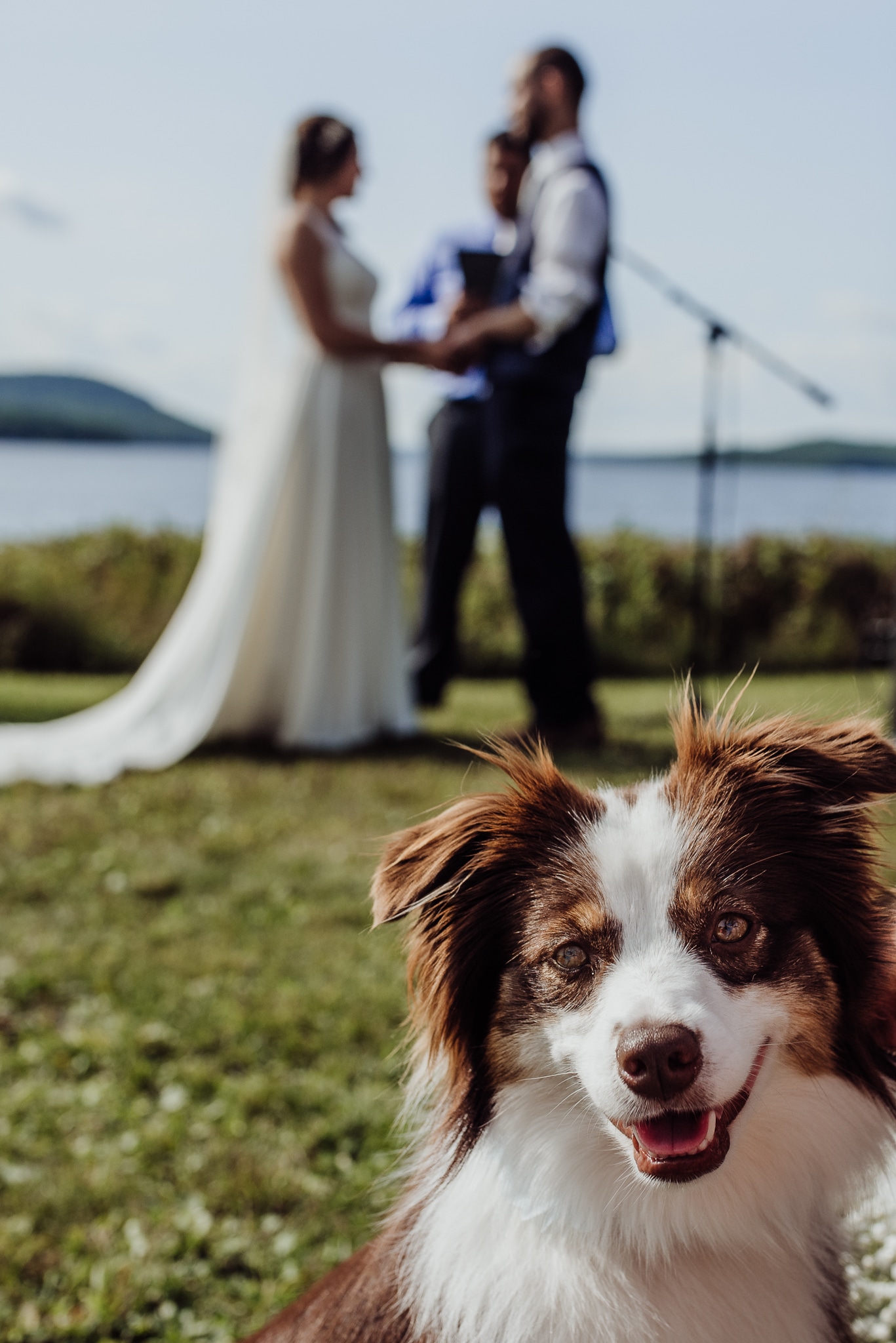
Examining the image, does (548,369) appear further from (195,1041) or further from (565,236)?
(195,1041)

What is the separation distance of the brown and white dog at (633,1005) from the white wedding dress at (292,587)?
4946mm

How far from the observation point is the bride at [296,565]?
6266 millimetres

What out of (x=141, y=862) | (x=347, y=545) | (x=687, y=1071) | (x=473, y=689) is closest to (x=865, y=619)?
(x=473, y=689)

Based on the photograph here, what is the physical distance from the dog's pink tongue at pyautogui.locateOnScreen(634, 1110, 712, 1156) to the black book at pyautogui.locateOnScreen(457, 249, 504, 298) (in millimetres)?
5344

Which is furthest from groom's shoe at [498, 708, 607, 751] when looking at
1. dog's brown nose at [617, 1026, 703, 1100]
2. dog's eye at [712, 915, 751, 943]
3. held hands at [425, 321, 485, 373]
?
dog's brown nose at [617, 1026, 703, 1100]

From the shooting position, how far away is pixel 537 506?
518 cm

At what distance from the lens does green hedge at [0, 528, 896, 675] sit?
9.41m

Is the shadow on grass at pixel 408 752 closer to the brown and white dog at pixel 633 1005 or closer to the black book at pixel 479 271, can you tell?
the black book at pixel 479 271

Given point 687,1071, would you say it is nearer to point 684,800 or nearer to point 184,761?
point 684,800

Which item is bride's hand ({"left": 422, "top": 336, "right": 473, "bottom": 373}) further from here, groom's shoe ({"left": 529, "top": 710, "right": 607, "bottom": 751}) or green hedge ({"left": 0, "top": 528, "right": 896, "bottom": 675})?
green hedge ({"left": 0, "top": 528, "right": 896, "bottom": 675})

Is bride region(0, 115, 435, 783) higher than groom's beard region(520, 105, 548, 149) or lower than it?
lower

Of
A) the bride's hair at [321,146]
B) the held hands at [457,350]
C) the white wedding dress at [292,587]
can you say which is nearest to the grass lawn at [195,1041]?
the white wedding dress at [292,587]

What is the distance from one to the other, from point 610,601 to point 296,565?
12.6 feet

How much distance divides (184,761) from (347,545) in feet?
5.20
